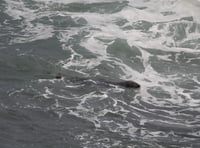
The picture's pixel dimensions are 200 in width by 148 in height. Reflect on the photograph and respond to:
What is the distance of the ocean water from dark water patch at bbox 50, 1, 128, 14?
3cm

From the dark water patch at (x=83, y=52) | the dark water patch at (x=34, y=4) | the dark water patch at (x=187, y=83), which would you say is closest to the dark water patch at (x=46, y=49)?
the dark water patch at (x=83, y=52)

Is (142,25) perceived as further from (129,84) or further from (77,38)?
(129,84)

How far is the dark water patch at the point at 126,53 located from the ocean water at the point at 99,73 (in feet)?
0.09

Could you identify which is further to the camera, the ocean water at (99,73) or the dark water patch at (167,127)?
the dark water patch at (167,127)

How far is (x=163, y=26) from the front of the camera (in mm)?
16734

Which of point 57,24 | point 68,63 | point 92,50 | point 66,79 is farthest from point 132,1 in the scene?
point 66,79

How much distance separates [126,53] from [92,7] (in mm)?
4497

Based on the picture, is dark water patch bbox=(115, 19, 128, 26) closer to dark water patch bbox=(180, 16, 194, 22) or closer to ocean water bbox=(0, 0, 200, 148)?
ocean water bbox=(0, 0, 200, 148)

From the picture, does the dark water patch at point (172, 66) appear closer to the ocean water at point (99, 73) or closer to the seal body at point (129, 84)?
the ocean water at point (99, 73)

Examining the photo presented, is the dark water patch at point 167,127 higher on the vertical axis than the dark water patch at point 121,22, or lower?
lower

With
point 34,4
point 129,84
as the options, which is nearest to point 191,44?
point 129,84

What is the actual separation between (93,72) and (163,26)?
4851 mm

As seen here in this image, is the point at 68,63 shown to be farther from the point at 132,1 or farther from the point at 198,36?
the point at 132,1

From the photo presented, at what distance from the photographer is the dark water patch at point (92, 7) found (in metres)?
18.0
